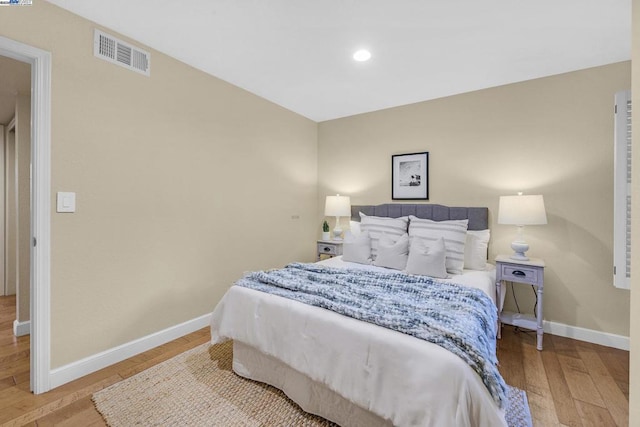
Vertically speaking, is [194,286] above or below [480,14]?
below

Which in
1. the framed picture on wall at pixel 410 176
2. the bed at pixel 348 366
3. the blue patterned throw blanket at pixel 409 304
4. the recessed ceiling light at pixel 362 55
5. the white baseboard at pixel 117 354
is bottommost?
the white baseboard at pixel 117 354

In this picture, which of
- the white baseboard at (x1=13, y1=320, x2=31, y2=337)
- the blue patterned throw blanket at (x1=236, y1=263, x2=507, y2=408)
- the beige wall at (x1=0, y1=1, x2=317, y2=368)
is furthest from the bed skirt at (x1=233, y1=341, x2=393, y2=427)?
the white baseboard at (x1=13, y1=320, x2=31, y2=337)

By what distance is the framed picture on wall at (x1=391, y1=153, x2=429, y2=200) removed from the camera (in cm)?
356

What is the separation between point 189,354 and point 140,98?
2.17 meters

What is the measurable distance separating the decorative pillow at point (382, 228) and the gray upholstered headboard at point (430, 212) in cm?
20

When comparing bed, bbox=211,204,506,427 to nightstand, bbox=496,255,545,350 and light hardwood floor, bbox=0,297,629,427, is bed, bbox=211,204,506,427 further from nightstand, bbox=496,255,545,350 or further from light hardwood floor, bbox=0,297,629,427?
nightstand, bbox=496,255,545,350

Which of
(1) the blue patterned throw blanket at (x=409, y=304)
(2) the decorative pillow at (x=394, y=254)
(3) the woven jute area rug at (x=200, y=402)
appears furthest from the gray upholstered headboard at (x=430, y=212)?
(3) the woven jute area rug at (x=200, y=402)

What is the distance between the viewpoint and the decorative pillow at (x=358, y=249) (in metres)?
3.09

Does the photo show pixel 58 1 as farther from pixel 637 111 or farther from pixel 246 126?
pixel 637 111

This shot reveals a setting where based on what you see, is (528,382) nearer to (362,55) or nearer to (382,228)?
(382,228)

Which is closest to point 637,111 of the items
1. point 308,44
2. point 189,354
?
point 308,44

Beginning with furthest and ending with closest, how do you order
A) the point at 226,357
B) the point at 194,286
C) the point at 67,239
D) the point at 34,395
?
the point at 194,286
the point at 226,357
the point at 67,239
the point at 34,395

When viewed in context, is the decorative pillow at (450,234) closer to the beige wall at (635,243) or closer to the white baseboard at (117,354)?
the beige wall at (635,243)

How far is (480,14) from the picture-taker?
1996 mm
